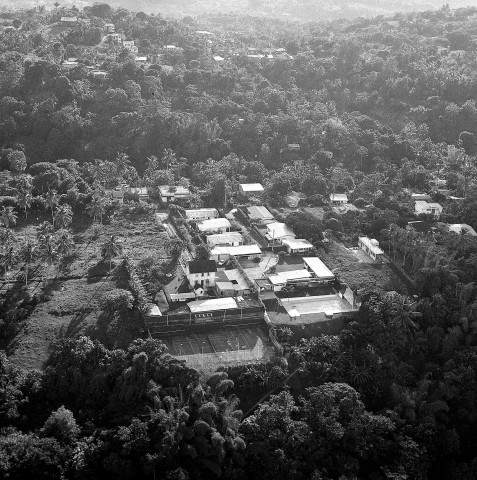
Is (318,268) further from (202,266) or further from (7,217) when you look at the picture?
(7,217)

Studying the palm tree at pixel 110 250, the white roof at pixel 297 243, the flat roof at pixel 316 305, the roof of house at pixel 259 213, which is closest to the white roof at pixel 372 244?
the white roof at pixel 297 243

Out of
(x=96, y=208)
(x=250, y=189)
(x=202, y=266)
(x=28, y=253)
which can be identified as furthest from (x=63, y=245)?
(x=250, y=189)

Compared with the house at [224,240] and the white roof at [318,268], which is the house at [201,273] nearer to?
the house at [224,240]

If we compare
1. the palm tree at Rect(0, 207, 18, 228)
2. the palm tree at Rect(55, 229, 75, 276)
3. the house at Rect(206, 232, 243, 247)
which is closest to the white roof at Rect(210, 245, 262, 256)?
the house at Rect(206, 232, 243, 247)

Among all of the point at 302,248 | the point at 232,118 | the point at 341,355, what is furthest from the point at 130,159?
the point at 341,355

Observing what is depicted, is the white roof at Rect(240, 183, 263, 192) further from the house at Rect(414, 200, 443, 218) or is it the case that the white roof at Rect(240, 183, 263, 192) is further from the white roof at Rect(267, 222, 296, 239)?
the house at Rect(414, 200, 443, 218)

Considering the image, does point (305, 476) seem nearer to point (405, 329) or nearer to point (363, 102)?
point (405, 329)
